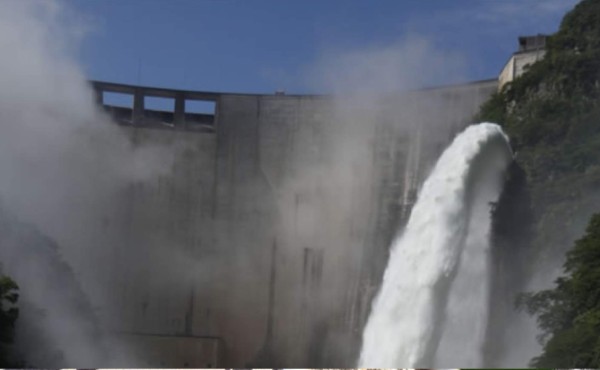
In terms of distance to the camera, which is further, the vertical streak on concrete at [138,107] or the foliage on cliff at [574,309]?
the vertical streak on concrete at [138,107]

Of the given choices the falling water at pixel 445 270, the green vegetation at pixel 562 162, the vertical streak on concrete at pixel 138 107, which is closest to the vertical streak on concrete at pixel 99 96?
the vertical streak on concrete at pixel 138 107

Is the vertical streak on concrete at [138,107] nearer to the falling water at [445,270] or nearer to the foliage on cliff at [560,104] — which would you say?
the falling water at [445,270]

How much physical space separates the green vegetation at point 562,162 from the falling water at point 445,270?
0.85 feet

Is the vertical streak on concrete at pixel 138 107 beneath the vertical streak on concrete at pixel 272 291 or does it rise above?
above

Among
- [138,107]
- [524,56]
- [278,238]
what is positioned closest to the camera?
[524,56]

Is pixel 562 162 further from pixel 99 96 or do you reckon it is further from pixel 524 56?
pixel 99 96

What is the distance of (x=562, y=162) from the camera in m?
10.5

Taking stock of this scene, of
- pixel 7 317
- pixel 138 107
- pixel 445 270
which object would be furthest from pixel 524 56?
pixel 7 317

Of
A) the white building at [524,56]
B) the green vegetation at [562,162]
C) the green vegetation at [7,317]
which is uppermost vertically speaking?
the white building at [524,56]

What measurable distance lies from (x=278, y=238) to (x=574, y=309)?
3319mm

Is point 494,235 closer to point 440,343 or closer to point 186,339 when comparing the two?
point 440,343

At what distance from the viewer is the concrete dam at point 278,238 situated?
11.5 metres

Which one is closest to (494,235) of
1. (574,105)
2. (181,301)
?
(574,105)

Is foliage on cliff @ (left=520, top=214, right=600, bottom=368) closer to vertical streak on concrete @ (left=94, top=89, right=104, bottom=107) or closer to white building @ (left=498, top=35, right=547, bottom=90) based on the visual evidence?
white building @ (left=498, top=35, right=547, bottom=90)
